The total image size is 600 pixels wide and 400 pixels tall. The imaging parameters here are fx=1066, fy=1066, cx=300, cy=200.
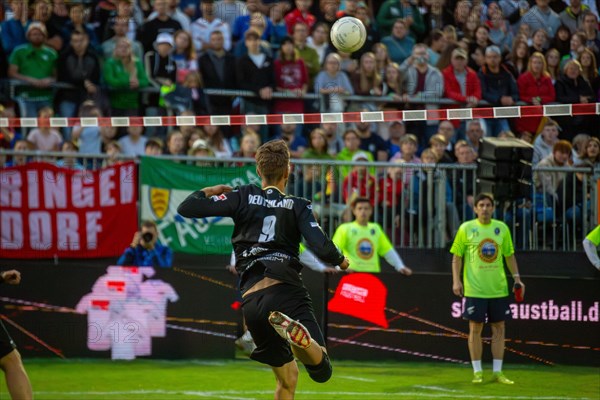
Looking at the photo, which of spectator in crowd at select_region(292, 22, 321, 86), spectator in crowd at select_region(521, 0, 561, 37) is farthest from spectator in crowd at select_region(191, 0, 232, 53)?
spectator in crowd at select_region(521, 0, 561, 37)

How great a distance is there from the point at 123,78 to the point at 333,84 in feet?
11.2

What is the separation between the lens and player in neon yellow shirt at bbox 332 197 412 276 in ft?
46.9

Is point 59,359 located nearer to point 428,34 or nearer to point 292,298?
point 292,298

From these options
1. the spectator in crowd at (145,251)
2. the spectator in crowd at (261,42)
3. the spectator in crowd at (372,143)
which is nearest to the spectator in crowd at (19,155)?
the spectator in crowd at (145,251)

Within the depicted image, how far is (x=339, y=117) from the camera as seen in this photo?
13.3 m

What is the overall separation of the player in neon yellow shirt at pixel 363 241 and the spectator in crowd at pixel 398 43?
16.2ft

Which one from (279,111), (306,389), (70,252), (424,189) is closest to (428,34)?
(279,111)

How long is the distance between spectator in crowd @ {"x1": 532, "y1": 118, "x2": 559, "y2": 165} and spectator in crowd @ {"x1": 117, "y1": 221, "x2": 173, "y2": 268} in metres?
6.49

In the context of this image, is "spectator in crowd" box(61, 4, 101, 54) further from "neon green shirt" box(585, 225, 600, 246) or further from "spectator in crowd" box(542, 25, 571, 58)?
"spectator in crowd" box(542, 25, 571, 58)

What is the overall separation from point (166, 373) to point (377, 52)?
23.8 ft

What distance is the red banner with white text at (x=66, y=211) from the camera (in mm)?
14586

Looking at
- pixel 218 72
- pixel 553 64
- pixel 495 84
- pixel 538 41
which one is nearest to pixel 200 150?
pixel 218 72

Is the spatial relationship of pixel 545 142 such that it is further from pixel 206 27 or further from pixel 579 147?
pixel 206 27

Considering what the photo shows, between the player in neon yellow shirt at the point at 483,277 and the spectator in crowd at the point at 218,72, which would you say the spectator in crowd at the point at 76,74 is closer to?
the spectator in crowd at the point at 218,72
